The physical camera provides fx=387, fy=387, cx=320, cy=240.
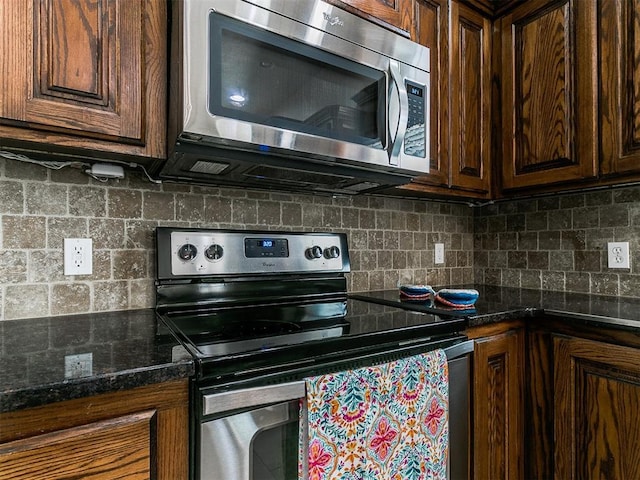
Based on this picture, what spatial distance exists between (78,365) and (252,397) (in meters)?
0.34

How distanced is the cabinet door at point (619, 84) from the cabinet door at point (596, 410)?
27.5 inches

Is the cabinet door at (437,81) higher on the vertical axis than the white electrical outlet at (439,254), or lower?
higher

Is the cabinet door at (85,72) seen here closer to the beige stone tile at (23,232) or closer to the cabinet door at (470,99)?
the beige stone tile at (23,232)

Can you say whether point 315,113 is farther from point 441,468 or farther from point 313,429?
point 441,468

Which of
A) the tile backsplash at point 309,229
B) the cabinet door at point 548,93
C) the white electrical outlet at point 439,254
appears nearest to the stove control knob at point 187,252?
the tile backsplash at point 309,229

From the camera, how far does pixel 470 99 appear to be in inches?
70.1

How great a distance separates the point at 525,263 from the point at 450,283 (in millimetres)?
399

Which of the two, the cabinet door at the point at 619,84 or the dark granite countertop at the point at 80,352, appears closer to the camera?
the dark granite countertop at the point at 80,352

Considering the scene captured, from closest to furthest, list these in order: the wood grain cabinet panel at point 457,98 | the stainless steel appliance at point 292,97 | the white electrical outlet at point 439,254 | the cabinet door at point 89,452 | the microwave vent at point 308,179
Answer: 1. the cabinet door at point 89,452
2. the stainless steel appliance at point 292,97
3. the microwave vent at point 308,179
4. the wood grain cabinet panel at point 457,98
5. the white electrical outlet at point 439,254

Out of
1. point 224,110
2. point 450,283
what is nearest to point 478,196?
point 450,283

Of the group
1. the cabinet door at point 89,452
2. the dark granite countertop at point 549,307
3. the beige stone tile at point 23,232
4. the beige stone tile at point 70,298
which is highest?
the beige stone tile at point 23,232

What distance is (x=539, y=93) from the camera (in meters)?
1.71

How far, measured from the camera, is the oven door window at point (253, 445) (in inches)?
31.3

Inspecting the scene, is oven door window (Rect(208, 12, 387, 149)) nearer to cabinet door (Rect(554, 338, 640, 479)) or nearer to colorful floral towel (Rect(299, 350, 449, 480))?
colorful floral towel (Rect(299, 350, 449, 480))
